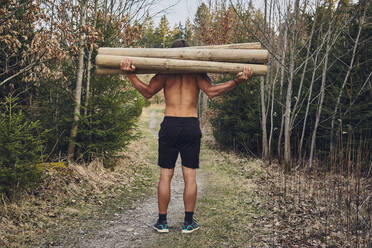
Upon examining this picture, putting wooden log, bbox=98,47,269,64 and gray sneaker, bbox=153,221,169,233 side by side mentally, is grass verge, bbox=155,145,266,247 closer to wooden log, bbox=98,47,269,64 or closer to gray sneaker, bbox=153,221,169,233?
gray sneaker, bbox=153,221,169,233

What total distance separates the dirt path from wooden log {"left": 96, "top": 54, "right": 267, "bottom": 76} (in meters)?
2.16

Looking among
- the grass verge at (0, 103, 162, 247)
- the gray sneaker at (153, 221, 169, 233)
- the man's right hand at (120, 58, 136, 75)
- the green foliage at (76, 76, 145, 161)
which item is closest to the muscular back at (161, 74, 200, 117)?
the man's right hand at (120, 58, 136, 75)

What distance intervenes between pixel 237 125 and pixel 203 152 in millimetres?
1810

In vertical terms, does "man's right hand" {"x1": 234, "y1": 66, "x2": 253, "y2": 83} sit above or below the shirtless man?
above

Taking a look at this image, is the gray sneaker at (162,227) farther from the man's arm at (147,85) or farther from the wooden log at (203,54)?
the wooden log at (203,54)

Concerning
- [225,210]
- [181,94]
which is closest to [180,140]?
[181,94]

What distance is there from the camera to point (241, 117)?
34.3 feet

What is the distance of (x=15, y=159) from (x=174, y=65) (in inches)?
101

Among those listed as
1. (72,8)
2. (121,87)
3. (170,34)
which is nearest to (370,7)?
(121,87)

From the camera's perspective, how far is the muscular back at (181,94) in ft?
12.3

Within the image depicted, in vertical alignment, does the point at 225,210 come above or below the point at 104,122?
below

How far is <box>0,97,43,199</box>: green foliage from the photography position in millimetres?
3869

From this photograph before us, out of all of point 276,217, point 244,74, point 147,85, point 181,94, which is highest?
point 244,74

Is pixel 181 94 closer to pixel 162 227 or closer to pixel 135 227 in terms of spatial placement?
pixel 162 227
